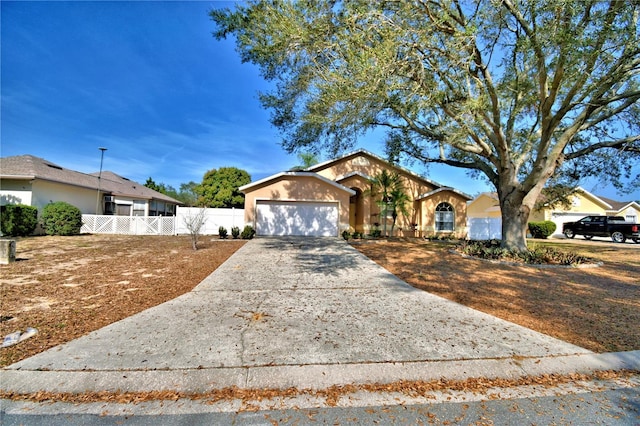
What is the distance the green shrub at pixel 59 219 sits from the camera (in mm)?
14828

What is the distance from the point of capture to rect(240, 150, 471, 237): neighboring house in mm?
16797

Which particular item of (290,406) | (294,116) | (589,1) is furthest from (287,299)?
(589,1)

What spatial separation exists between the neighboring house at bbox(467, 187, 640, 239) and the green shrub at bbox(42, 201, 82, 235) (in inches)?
969

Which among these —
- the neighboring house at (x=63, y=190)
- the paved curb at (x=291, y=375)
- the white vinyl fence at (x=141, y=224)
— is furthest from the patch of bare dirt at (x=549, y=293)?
the neighboring house at (x=63, y=190)

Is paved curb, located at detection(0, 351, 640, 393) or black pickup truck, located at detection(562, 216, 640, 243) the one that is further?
black pickup truck, located at detection(562, 216, 640, 243)

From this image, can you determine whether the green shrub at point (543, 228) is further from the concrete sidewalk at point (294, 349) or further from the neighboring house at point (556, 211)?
the concrete sidewalk at point (294, 349)

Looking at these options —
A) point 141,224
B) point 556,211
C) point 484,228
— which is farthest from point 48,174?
point 556,211

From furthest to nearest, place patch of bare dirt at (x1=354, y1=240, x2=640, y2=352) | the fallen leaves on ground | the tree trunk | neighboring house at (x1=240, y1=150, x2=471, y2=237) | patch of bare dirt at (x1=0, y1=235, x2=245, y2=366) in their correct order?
neighboring house at (x1=240, y1=150, x2=471, y2=237) → the tree trunk → patch of bare dirt at (x1=354, y1=240, x2=640, y2=352) → patch of bare dirt at (x1=0, y1=235, x2=245, y2=366) → the fallen leaves on ground

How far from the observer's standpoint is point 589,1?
636 cm

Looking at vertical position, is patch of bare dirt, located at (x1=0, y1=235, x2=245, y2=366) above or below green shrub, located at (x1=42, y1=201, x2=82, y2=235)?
below

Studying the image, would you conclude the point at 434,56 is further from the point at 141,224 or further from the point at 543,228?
the point at 543,228

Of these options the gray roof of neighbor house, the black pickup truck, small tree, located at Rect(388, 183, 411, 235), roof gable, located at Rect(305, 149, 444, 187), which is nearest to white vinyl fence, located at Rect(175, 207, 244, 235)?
roof gable, located at Rect(305, 149, 444, 187)

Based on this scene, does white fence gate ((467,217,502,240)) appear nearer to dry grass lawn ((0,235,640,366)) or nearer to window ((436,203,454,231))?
window ((436,203,454,231))

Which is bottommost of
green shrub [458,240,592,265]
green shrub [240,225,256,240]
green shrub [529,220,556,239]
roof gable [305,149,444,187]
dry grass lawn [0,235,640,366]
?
dry grass lawn [0,235,640,366]
